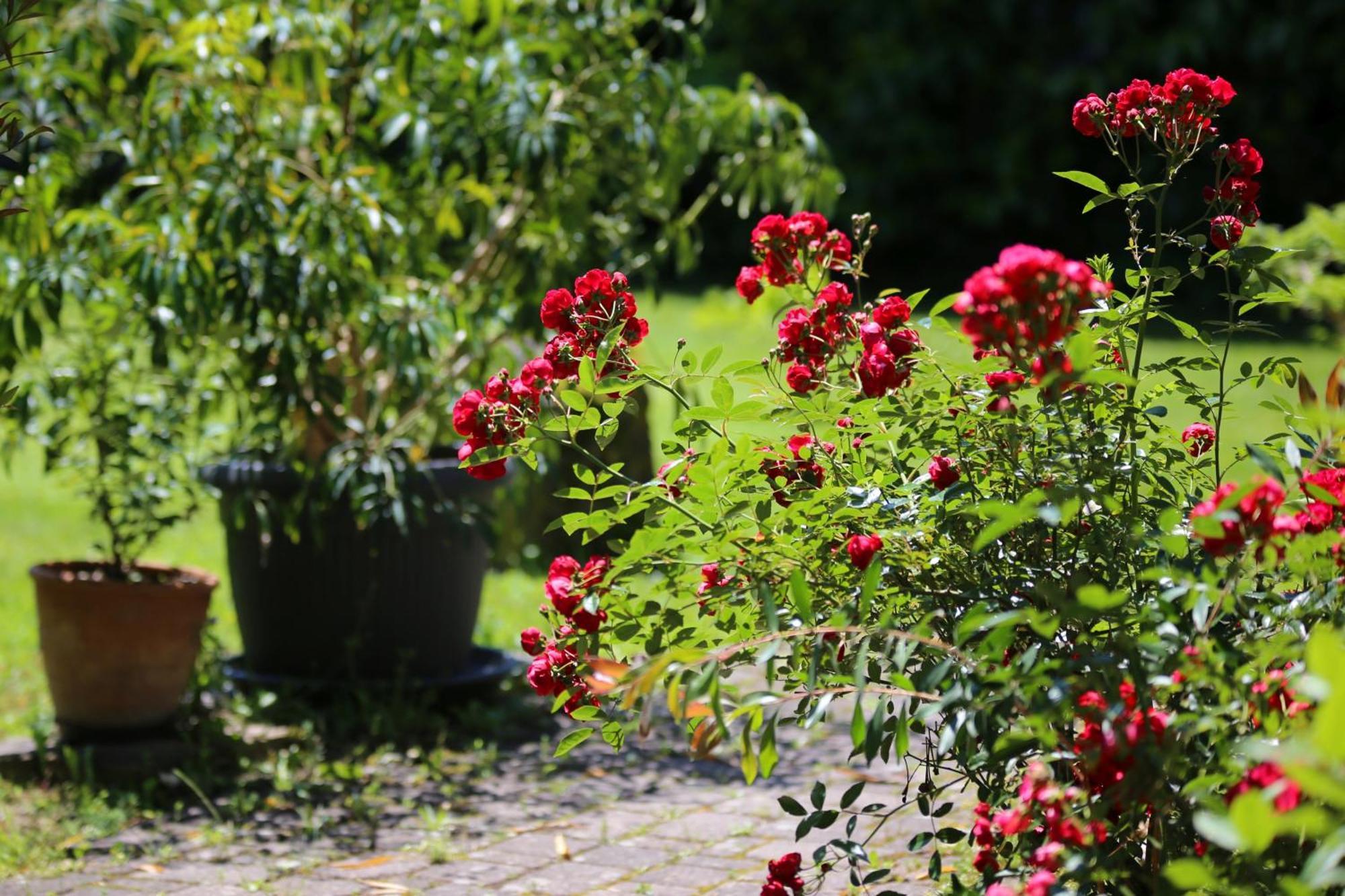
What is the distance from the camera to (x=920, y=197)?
13.8 m

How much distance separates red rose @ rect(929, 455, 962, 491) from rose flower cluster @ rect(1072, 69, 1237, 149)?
0.58 metres

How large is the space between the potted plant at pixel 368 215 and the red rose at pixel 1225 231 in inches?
86.9

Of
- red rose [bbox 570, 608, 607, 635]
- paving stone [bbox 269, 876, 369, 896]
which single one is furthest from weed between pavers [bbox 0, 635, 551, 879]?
red rose [bbox 570, 608, 607, 635]

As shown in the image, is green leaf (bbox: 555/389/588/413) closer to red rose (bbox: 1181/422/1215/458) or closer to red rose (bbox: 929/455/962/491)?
red rose (bbox: 929/455/962/491)

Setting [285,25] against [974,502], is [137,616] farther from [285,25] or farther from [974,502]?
[974,502]

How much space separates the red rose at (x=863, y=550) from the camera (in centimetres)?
221

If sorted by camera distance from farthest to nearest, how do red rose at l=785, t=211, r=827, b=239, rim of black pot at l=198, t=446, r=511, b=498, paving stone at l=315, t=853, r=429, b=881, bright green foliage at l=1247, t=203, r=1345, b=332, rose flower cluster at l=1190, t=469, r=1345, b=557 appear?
bright green foliage at l=1247, t=203, r=1345, b=332 < rim of black pot at l=198, t=446, r=511, b=498 < paving stone at l=315, t=853, r=429, b=881 < red rose at l=785, t=211, r=827, b=239 < rose flower cluster at l=1190, t=469, r=1345, b=557

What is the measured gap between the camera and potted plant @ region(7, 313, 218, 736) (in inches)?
163

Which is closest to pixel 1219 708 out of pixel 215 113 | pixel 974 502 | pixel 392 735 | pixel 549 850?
pixel 974 502

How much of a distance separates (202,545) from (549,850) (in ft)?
14.2

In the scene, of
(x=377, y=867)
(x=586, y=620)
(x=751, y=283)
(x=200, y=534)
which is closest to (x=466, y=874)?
(x=377, y=867)

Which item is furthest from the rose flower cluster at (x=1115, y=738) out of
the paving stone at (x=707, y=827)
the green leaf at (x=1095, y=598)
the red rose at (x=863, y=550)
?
the paving stone at (x=707, y=827)

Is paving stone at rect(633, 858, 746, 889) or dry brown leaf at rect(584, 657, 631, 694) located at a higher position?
dry brown leaf at rect(584, 657, 631, 694)

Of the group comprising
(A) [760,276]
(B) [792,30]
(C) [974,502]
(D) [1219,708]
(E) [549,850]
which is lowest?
(E) [549,850]
